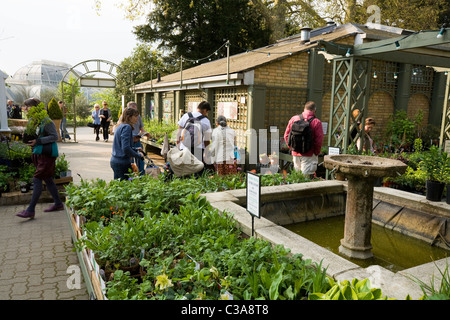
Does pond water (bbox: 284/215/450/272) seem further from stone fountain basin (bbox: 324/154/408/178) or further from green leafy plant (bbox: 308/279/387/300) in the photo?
green leafy plant (bbox: 308/279/387/300)

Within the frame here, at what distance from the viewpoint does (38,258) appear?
463 centimetres

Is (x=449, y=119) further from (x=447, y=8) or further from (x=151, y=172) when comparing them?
(x=447, y=8)

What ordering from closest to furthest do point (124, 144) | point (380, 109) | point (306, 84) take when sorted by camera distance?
1. point (124, 144)
2. point (306, 84)
3. point (380, 109)

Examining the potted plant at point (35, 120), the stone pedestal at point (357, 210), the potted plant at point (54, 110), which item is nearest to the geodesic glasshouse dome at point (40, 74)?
the potted plant at point (54, 110)

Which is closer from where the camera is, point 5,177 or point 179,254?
point 179,254

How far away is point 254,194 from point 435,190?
3207mm

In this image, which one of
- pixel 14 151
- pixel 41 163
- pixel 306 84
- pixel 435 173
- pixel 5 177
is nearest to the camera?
pixel 435 173

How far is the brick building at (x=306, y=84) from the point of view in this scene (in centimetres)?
968

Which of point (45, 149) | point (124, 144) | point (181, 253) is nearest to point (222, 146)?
point (124, 144)

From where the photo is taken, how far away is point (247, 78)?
9.61 meters

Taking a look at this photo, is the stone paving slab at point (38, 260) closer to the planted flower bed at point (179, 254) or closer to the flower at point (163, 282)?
the planted flower bed at point (179, 254)

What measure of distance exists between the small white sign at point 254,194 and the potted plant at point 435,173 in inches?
124

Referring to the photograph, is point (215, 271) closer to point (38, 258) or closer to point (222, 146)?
point (38, 258)
